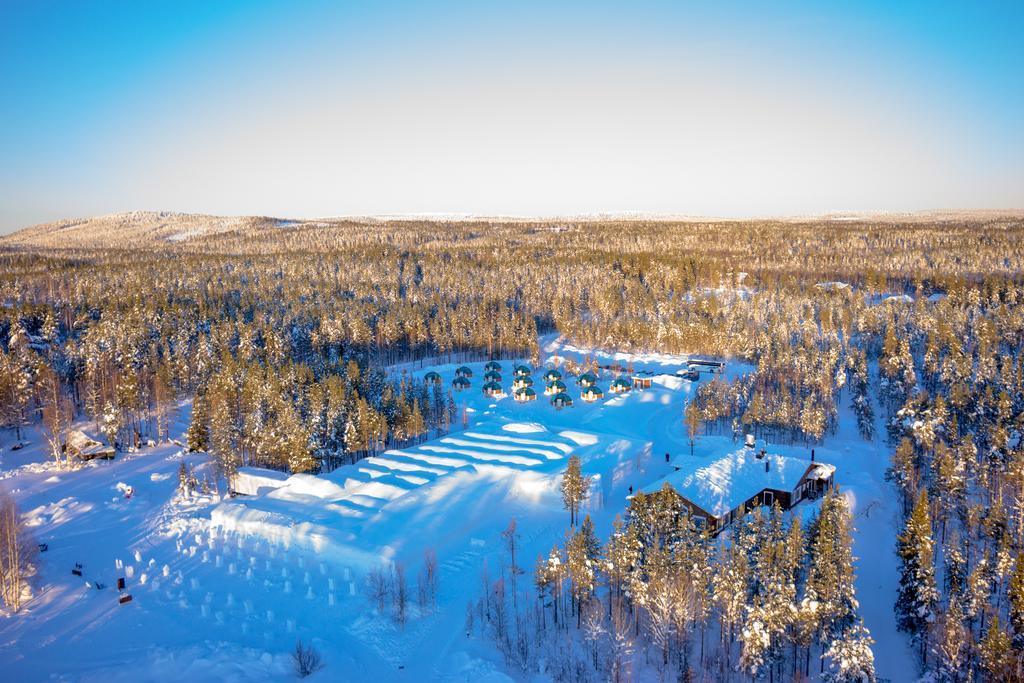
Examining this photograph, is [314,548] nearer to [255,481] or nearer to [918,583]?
[255,481]

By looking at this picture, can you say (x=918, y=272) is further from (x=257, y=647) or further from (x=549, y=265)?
(x=257, y=647)

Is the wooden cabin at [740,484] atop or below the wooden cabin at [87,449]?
atop

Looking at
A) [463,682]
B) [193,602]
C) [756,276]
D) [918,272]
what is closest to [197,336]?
[193,602]

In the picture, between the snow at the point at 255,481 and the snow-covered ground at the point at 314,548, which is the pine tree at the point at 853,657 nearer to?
the snow-covered ground at the point at 314,548

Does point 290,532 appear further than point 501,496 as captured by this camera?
No

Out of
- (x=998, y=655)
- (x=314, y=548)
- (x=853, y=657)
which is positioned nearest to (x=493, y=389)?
(x=314, y=548)

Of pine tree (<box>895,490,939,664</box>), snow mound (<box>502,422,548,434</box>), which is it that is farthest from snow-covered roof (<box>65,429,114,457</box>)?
pine tree (<box>895,490,939,664</box>)

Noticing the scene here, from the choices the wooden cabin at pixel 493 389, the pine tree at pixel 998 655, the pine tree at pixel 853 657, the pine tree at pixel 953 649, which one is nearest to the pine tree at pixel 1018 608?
the pine tree at pixel 953 649
